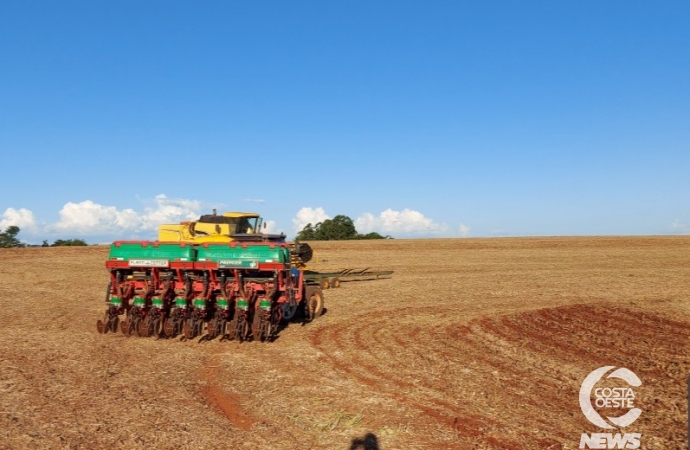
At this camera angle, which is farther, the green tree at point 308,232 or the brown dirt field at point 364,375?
the green tree at point 308,232

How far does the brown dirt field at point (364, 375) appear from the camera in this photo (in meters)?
6.88

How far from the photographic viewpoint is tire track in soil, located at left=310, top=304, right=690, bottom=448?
7.80 meters

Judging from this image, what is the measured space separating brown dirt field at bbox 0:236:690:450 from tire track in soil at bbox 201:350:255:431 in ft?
0.10

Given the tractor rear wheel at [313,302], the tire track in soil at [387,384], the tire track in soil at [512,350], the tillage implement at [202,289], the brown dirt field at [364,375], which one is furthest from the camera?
the tractor rear wheel at [313,302]

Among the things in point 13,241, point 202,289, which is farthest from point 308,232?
point 202,289

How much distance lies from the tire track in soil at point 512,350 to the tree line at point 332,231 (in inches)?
2074

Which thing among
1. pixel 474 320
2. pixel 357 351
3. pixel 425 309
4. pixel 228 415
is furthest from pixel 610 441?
pixel 425 309

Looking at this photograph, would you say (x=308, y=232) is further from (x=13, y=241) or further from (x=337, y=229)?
(x=13, y=241)

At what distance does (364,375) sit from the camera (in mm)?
9703

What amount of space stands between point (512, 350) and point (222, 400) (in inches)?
239

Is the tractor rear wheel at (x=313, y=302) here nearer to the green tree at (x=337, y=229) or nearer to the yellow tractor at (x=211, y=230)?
the yellow tractor at (x=211, y=230)

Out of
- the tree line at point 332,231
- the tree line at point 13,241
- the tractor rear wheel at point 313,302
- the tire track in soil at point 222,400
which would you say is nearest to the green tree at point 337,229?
the tree line at point 332,231

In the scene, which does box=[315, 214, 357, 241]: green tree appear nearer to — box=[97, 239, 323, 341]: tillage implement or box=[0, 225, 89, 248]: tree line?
box=[0, 225, 89, 248]: tree line

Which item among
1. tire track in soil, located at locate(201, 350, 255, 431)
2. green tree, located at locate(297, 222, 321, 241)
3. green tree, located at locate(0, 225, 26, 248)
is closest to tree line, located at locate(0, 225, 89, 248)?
green tree, located at locate(0, 225, 26, 248)
